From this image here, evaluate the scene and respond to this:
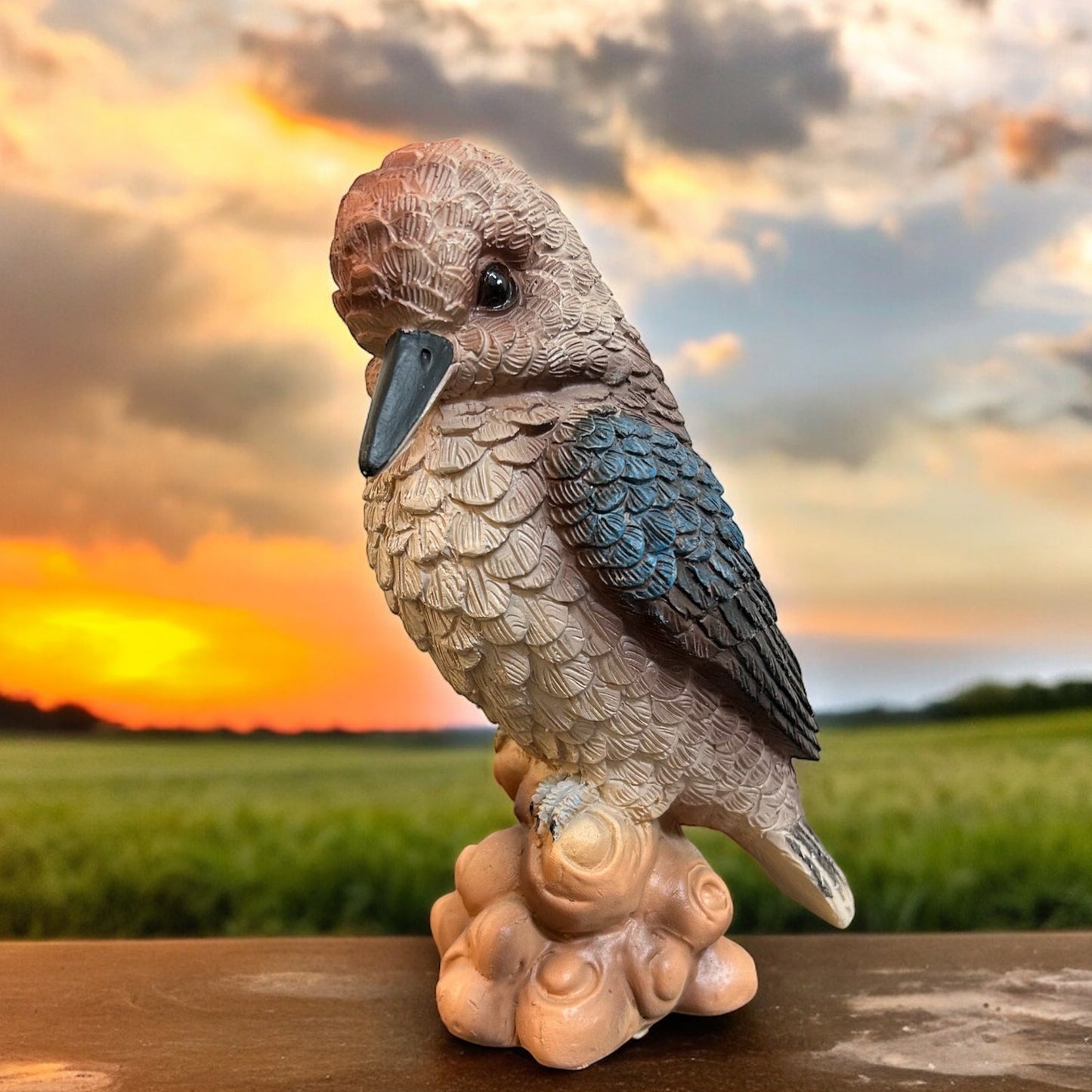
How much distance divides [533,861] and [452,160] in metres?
0.75

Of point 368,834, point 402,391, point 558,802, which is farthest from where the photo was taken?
point 368,834

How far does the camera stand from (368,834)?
2.10 meters

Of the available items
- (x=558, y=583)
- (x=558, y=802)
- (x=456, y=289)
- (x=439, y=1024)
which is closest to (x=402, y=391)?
(x=456, y=289)

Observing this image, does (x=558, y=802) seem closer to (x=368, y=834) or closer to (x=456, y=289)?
(x=456, y=289)

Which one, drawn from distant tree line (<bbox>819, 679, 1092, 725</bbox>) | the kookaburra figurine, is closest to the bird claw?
the kookaburra figurine

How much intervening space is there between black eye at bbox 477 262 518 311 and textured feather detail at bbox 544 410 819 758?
0.14m

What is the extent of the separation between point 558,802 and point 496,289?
557 mm

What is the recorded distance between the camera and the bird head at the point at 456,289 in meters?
0.96

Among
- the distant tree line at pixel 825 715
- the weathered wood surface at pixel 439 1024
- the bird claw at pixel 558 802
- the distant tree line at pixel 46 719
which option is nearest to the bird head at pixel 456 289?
the bird claw at pixel 558 802

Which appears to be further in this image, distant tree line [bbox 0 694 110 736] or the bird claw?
distant tree line [bbox 0 694 110 736]

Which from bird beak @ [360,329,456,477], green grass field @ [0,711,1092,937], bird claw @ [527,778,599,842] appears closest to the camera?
bird beak @ [360,329,456,477]

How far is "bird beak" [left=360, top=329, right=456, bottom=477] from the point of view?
95 cm

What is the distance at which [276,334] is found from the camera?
81.2 inches

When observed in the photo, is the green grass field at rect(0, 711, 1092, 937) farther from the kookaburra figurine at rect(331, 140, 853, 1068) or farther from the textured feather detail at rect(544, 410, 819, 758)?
the textured feather detail at rect(544, 410, 819, 758)
